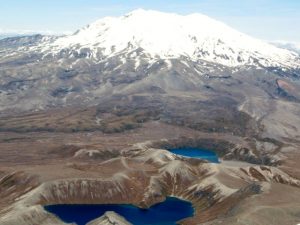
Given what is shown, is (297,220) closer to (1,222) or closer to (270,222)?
(270,222)

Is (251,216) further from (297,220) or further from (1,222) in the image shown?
(1,222)

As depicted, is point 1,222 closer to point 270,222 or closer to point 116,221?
point 116,221

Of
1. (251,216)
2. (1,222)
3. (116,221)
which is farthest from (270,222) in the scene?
(1,222)

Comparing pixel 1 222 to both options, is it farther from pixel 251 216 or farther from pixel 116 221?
pixel 251 216

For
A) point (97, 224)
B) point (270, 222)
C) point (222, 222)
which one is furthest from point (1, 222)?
point (270, 222)

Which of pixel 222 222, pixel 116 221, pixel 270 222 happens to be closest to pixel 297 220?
pixel 270 222
